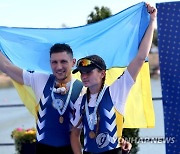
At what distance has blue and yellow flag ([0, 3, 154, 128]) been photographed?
4.81 meters

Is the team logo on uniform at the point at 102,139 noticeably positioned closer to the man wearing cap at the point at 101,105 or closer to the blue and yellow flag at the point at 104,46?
the man wearing cap at the point at 101,105

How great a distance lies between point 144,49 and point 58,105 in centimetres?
86

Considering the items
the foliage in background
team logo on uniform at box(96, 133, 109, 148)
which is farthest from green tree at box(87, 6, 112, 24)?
team logo on uniform at box(96, 133, 109, 148)

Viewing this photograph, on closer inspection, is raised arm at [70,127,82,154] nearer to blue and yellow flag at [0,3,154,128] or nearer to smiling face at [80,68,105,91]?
smiling face at [80,68,105,91]

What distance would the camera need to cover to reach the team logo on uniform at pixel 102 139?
416 cm

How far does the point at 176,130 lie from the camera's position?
4875 mm

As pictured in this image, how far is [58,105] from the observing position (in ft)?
14.4

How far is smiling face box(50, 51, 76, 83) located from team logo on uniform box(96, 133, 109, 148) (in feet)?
1.97

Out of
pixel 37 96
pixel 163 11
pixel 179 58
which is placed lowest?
pixel 37 96

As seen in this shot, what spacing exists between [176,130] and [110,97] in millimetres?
968

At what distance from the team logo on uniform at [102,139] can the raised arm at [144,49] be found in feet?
1.72

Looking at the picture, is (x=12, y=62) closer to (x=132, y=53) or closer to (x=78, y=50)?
(x=78, y=50)

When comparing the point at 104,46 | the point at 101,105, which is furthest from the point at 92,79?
the point at 104,46

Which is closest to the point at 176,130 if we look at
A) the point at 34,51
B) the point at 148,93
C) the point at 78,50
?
the point at 148,93
